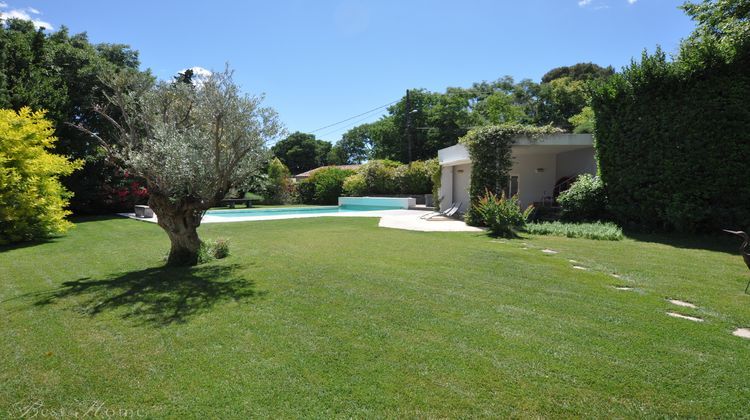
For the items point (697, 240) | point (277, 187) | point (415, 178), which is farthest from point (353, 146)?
point (697, 240)

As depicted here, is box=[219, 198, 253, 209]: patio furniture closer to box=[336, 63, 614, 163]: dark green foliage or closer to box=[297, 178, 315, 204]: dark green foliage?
box=[297, 178, 315, 204]: dark green foliage

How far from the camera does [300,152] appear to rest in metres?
68.3

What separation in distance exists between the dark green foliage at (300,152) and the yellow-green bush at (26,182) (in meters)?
55.6

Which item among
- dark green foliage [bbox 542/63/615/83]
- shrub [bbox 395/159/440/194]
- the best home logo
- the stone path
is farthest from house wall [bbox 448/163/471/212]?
dark green foliage [bbox 542/63/615/83]

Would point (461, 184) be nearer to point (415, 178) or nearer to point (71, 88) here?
point (415, 178)

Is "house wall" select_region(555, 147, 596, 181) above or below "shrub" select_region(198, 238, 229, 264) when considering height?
above

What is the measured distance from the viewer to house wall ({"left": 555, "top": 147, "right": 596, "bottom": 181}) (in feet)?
55.4

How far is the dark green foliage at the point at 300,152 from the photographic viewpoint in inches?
2684

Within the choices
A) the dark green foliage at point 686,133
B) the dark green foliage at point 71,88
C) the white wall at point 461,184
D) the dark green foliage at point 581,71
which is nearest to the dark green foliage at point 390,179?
the white wall at point 461,184

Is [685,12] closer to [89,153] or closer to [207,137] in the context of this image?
[207,137]

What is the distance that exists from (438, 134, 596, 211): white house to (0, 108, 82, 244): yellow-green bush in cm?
1467

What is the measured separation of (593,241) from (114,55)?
87.6 ft

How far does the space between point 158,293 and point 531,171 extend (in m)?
17.4

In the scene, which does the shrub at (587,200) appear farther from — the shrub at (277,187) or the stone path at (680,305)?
the shrub at (277,187)
